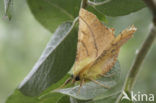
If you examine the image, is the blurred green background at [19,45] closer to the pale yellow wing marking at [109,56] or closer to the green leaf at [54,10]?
the green leaf at [54,10]

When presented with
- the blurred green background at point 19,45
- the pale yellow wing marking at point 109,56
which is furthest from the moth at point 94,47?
the blurred green background at point 19,45

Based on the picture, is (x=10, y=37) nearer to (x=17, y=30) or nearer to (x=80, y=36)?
(x=17, y=30)

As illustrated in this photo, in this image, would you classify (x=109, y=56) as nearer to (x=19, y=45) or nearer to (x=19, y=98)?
(x=19, y=98)

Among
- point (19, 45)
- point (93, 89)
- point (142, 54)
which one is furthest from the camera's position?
point (19, 45)

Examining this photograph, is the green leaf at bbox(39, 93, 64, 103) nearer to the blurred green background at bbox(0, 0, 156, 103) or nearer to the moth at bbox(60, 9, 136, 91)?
the moth at bbox(60, 9, 136, 91)

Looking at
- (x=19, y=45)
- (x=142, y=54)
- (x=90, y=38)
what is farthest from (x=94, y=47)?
(x=19, y=45)

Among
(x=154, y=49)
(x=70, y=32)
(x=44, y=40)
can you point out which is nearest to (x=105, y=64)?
(x=70, y=32)

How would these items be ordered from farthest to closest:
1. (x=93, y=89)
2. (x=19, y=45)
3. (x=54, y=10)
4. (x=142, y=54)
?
(x=19, y=45), (x=54, y=10), (x=93, y=89), (x=142, y=54)
